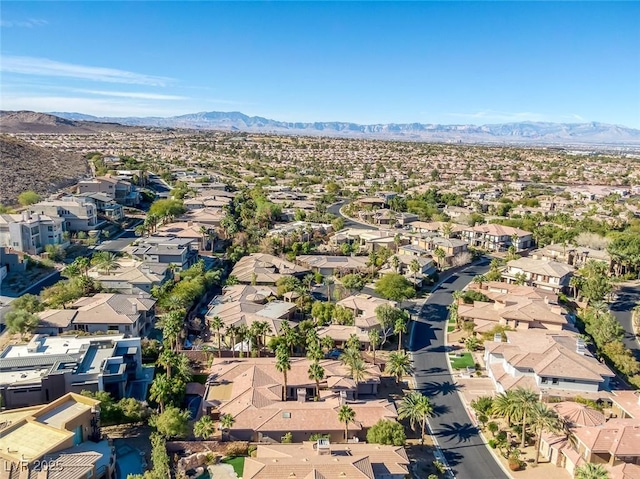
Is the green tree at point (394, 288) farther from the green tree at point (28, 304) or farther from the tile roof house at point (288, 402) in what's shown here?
the green tree at point (28, 304)

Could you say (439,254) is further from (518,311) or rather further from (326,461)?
(326,461)

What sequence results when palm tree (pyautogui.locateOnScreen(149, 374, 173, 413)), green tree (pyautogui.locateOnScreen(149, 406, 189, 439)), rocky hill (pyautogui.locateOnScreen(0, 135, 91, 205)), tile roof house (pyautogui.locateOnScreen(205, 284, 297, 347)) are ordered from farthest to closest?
rocky hill (pyautogui.locateOnScreen(0, 135, 91, 205))
tile roof house (pyautogui.locateOnScreen(205, 284, 297, 347))
palm tree (pyautogui.locateOnScreen(149, 374, 173, 413))
green tree (pyautogui.locateOnScreen(149, 406, 189, 439))

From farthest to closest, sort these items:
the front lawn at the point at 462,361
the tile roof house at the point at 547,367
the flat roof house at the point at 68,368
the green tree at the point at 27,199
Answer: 1. the green tree at the point at 27,199
2. the front lawn at the point at 462,361
3. the tile roof house at the point at 547,367
4. the flat roof house at the point at 68,368

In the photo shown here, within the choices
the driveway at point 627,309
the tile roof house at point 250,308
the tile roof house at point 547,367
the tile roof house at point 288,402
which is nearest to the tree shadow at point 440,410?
the tile roof house at point 288,402

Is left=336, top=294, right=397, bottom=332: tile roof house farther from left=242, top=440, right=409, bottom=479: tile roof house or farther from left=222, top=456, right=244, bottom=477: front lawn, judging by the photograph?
left=222, top=456, right=244, bottom=477: front lawn

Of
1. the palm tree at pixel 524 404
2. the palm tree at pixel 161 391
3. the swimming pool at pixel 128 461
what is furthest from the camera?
the palm tree at pixel 161 391

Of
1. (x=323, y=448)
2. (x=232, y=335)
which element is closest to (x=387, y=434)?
(x=323, y=448)

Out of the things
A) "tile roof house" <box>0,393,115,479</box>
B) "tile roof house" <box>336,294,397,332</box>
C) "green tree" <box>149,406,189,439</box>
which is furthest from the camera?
"tile roof house" <box>336,294,397,332</box>

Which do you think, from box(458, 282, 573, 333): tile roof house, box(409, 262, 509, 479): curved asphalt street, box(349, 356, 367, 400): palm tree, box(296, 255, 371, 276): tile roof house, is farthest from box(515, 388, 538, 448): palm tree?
box(296, 255, 371, 276): tile roof house
